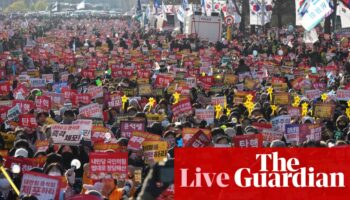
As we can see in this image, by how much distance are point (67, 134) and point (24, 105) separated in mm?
4118

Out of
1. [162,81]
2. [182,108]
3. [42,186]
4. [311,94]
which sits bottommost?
[311,94]

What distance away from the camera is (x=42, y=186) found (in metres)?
7.95

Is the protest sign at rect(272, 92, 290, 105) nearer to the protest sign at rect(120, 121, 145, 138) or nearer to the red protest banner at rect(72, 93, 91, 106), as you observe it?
the red protest banner at rect(72, 93, 91, 106)

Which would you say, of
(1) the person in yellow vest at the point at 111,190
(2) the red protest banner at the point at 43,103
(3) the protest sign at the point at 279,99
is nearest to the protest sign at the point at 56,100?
(2) the red protest banner at the point at 43,103

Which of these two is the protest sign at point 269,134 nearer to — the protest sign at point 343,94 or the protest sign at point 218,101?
the protest sign at point 218,101

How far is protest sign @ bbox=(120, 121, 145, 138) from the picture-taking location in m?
12.5

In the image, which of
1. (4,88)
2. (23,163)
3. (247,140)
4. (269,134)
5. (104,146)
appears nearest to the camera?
(23,163)

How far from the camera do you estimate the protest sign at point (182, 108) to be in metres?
14.9

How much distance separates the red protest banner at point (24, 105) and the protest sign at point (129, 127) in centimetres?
317

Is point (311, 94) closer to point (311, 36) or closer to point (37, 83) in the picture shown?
point (37, 83)

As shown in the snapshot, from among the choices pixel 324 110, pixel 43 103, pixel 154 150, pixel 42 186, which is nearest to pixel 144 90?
pixel 43 103

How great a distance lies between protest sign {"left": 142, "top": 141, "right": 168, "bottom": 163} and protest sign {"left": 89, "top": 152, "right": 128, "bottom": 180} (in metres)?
1.22

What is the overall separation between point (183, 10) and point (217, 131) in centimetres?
3679

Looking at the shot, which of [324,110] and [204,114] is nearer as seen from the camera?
[204,114]
